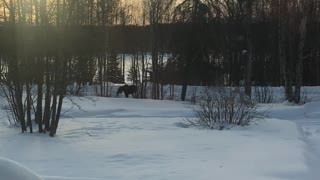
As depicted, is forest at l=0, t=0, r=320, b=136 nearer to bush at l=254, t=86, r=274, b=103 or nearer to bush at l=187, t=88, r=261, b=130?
bush at l=254, t=86, r=274, b=103

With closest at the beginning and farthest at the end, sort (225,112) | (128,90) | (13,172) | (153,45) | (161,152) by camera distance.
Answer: (13,172)
(161,152)
(225,112)
(128,90)
(153,45)

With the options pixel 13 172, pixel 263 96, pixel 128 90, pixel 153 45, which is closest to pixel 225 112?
pixel 13 172

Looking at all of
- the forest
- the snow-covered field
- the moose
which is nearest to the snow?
the snow-covered field

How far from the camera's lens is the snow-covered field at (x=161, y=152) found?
6.61 metres

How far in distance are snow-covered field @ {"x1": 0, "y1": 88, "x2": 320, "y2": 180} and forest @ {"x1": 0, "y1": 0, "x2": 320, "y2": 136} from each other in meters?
1.19

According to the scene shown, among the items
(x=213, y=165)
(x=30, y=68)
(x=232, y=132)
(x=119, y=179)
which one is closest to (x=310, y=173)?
(x=213, y=165)

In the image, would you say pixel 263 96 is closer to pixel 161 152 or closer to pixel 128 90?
pixel 128 90

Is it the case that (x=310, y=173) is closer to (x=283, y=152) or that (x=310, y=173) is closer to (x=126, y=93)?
(x=283, y=152)

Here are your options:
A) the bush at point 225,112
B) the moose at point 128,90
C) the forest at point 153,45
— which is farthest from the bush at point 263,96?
the bush at point 225,112

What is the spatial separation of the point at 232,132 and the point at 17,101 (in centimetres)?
455

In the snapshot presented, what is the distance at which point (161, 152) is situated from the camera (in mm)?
8312

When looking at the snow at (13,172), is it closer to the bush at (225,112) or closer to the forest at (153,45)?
the forest at (153,45)

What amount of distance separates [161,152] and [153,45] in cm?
2737

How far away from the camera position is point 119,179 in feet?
20.4
